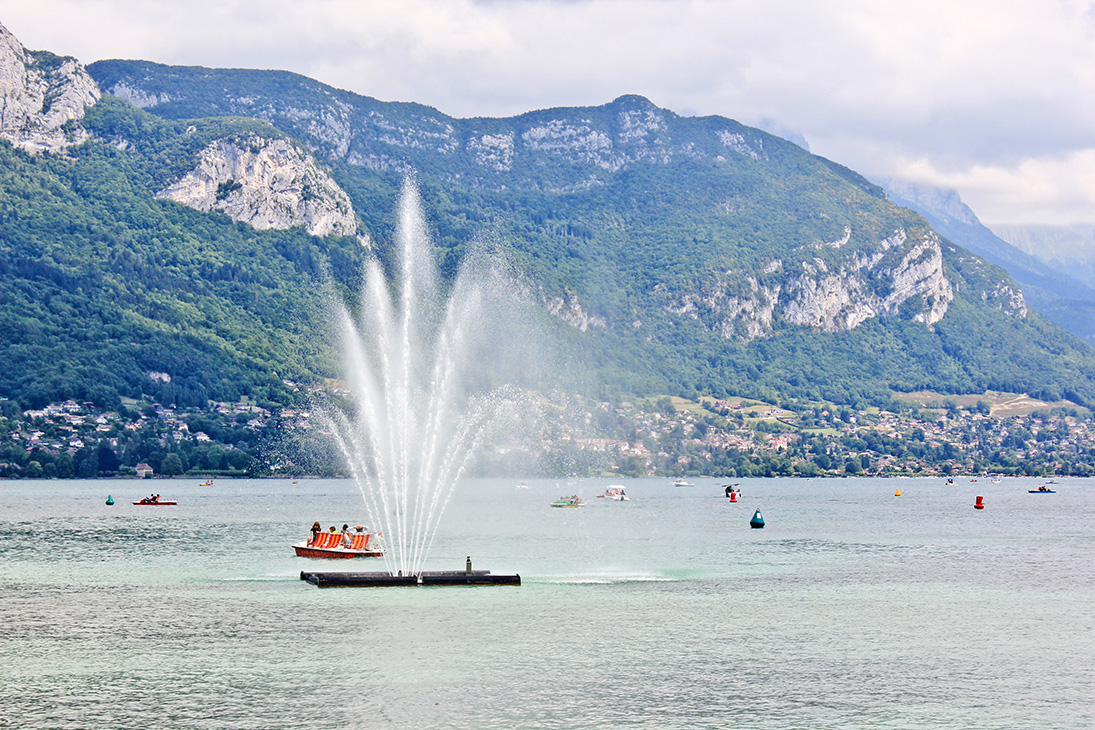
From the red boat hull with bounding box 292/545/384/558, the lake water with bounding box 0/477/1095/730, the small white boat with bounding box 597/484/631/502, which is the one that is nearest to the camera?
the lake water with bounding box 0/477/1095/730

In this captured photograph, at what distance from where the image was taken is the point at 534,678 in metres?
40.5

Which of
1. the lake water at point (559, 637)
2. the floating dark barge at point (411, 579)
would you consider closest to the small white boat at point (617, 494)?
the lake water at point (559, 637)

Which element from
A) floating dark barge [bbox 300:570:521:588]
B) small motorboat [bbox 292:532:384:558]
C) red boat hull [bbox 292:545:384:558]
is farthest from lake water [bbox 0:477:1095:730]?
small motorboat [bbox 292:532:384:558]

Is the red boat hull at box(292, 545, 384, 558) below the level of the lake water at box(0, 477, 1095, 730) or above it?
above

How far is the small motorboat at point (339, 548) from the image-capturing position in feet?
258

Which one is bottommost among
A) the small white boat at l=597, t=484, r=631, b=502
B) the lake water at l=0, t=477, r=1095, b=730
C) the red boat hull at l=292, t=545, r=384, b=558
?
the lake water at l=0, t=477, r=1095, b=730

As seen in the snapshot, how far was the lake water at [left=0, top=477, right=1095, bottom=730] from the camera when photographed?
36.0 meters

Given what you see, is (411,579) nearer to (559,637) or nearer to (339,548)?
(559,637)

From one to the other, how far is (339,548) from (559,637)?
34.8 m

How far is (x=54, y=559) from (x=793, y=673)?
2274 inches

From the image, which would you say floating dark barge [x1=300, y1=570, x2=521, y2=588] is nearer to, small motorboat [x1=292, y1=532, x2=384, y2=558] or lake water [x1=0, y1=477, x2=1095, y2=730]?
lake water [x1=0, y1=477, x2=1095, y2=730]

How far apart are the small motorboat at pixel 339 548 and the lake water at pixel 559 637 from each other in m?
1.78

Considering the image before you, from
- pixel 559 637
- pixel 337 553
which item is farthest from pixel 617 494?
pixel 559 637

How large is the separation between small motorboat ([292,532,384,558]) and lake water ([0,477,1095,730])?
178 cm
